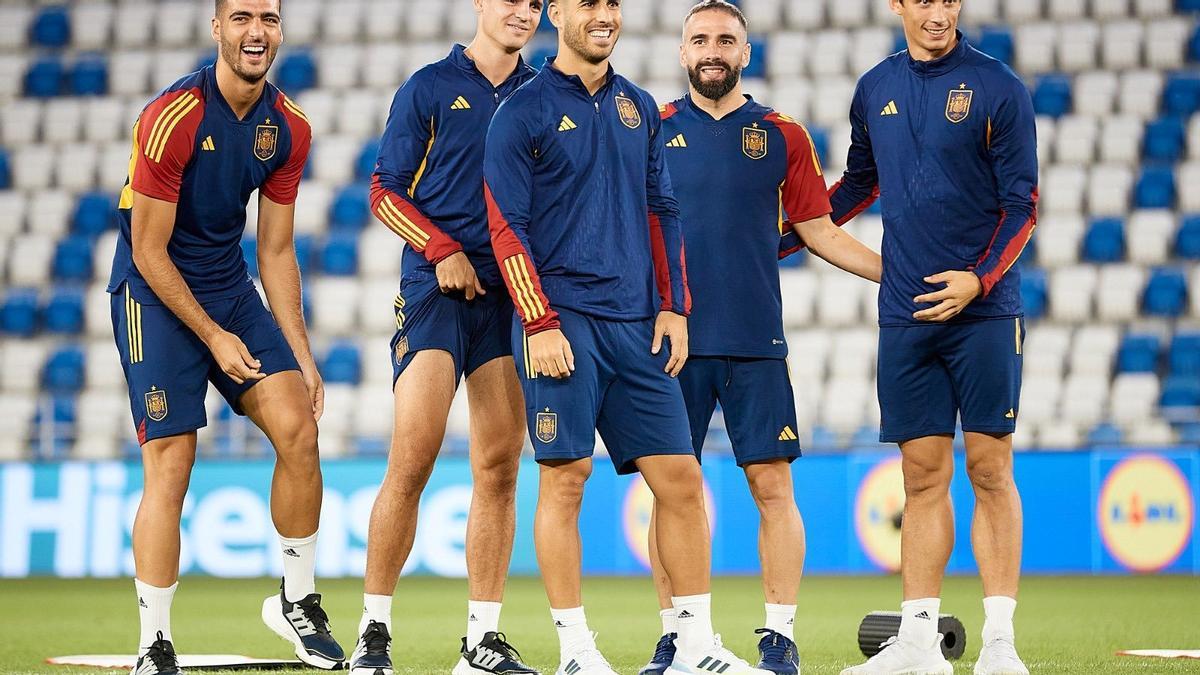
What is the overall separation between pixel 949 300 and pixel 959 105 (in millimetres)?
737

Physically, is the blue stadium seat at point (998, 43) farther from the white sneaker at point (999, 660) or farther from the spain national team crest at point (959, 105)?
the white sneaker at point (999, 660)

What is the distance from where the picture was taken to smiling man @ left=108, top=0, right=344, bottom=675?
5465 mm

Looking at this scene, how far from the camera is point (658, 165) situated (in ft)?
17.5

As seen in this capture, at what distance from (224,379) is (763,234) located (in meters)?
2.10

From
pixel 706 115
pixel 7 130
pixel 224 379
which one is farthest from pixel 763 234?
pixel 7 130

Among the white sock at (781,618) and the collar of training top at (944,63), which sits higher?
the collar of training top at (944,63)

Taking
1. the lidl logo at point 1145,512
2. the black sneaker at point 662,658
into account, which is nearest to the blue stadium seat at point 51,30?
the lidl logo at point 1145,512

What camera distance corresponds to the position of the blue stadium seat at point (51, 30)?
19.3 meters

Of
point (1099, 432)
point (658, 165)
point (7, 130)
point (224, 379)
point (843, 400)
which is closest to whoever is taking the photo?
point (658, 165)

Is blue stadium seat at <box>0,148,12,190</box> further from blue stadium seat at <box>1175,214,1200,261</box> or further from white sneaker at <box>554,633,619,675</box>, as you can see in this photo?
white sneaker at <box>554,633,619,675</box>

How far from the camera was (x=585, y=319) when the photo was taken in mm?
5090

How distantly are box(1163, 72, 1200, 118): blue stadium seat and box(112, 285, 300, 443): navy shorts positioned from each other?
13.1 m

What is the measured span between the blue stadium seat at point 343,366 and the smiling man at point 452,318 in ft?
31.7

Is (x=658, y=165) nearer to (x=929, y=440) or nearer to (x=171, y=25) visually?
(x=929, y=440)
